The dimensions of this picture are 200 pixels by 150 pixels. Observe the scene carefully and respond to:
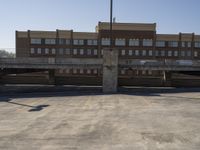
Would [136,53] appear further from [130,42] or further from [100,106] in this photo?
[100,106]

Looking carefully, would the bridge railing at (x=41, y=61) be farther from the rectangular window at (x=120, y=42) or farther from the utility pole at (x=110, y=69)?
the rectangular window at (x=120, y=42)

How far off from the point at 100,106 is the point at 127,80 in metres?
23.6

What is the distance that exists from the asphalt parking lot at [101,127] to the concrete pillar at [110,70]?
13.2 m

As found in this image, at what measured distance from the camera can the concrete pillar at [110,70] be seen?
4081cm

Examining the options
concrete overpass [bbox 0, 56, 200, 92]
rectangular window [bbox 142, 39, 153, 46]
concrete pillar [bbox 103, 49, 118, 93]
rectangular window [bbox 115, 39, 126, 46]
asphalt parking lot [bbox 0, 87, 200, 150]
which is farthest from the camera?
rectangular window [bbox 115, 39, 126, 46]

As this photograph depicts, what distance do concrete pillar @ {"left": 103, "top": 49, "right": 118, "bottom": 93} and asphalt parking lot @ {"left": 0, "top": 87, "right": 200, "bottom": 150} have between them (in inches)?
521

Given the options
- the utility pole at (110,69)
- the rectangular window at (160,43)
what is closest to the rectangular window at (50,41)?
the rectangular window at (160,43)

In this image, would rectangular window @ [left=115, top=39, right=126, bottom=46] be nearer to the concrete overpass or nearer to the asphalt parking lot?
the concrete overpass

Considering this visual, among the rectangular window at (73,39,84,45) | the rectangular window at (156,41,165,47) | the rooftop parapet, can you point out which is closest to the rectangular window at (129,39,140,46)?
the rooftop parapet

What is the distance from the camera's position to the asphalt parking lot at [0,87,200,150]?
48.3ft

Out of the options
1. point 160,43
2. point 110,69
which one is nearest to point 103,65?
point 110,69

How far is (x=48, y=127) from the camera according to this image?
18.8m

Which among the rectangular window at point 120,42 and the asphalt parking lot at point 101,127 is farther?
the rectangular window at point 120,42

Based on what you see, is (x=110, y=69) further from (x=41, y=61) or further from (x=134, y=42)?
(x=134, y=42)
